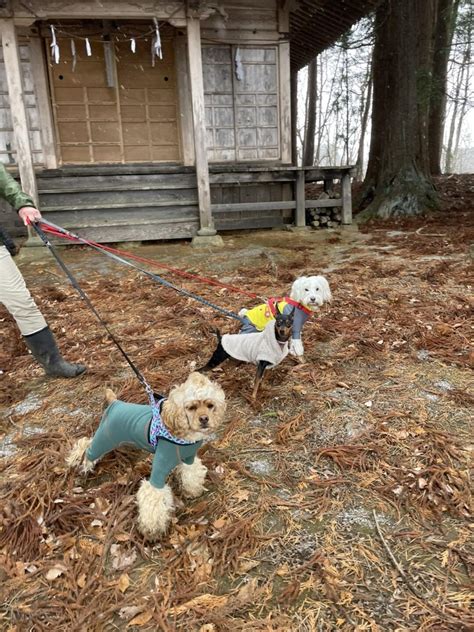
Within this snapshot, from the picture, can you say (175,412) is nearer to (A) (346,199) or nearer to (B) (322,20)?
(A) (346,199)

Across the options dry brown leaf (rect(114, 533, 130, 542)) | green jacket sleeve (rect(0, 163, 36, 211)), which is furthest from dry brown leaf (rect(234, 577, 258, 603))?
green jacket sleeve (rect(0, 163, 36, 211))

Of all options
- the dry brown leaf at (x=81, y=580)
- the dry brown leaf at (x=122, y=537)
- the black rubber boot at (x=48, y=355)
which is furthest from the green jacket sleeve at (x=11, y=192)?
the dry brown leaf at (x=81, y=580)

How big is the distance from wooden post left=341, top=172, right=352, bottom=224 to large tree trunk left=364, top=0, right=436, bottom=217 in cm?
71

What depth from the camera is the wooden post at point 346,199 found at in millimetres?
10891

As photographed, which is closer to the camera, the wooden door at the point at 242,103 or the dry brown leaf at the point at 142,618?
the dry brown leaf at the point at 142,618

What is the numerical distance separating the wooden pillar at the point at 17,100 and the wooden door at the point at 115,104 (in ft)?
8.07

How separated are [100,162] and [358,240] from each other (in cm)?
697

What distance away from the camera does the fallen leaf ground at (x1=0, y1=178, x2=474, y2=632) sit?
1867mm

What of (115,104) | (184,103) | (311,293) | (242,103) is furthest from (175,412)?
(115,104)

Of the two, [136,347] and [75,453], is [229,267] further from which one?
[75,453]

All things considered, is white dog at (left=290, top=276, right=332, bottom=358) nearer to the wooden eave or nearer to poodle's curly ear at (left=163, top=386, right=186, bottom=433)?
poodle's curly ear at (left=163, top=386, right=186, bottom=433)

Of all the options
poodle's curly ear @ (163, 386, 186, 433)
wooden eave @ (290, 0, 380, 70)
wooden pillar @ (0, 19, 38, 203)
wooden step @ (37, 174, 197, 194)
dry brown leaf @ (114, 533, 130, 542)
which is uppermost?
wooden eave @ (290, 0, 380, 70)

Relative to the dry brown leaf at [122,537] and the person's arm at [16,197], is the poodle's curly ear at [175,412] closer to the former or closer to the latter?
the dry brown leaf at [122,537]

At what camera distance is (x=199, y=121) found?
928cm
